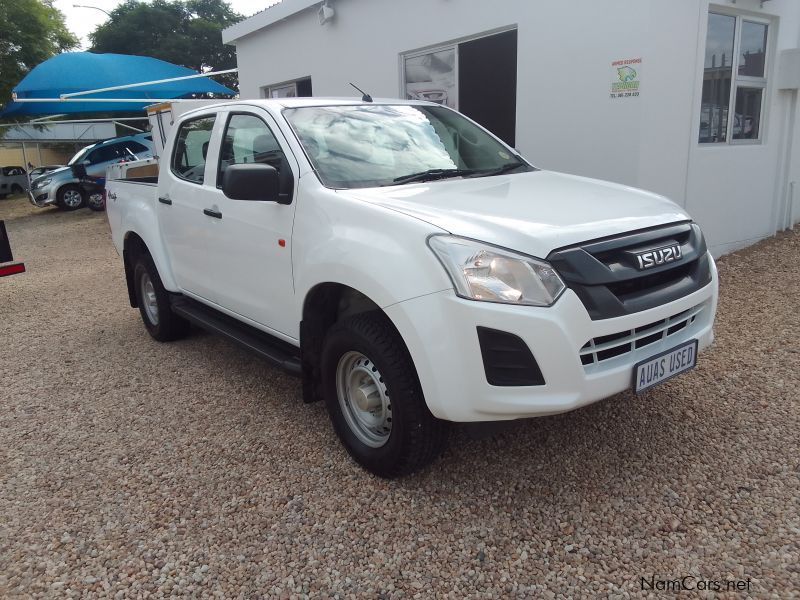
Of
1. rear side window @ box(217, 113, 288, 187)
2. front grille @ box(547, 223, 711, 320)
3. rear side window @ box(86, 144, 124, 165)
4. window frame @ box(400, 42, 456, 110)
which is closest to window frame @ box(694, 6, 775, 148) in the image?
window frame @ box(400, 42, 456, 110)

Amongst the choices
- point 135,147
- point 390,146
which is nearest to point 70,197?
point 135,147

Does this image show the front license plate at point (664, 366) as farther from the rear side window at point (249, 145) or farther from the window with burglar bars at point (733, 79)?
the window with burglar bars at point (733, 79)

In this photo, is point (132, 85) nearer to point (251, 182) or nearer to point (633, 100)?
point (633, 100)

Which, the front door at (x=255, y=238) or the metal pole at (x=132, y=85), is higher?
the metal pole at (x=132, y=85)

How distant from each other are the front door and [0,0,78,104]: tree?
18.9 metres

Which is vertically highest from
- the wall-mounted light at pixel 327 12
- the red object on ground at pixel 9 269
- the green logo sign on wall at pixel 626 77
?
the wall-mounted light at pixel 327 12

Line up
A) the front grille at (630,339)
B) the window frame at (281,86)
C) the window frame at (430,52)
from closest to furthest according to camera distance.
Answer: the front grille at (630,339), the window frame at (430,52), the window frame at (281,86)

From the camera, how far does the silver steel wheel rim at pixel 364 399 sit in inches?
121

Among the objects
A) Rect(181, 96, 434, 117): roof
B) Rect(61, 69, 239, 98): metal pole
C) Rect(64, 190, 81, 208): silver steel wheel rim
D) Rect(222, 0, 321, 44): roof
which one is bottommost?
Rect(64, 190, 81, 208): silver steel wheel rim

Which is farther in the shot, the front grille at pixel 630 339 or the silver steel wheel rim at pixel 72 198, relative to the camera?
the silver steel wheel rim at pixel 72 198

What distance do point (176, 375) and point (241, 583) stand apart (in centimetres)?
250

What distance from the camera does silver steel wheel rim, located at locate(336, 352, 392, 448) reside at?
3072 mm

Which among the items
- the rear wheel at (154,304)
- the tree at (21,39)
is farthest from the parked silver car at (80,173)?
the rear wheel at (154,304)

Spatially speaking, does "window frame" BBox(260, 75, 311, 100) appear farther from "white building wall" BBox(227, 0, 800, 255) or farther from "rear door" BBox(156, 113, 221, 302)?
"rear door" BBox(156, 113, 221, 302)
